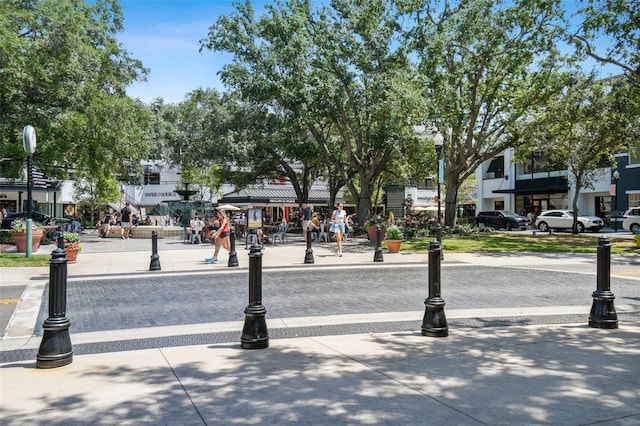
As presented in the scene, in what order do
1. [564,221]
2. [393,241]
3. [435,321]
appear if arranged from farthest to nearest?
[564,221] → [393,241] → [435,321]

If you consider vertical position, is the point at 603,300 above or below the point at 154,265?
above

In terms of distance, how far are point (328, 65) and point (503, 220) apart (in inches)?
915

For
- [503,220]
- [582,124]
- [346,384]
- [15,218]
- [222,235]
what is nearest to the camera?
[346,384]

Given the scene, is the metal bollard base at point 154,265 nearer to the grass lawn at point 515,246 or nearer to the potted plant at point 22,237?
the potted plant at point 22,237

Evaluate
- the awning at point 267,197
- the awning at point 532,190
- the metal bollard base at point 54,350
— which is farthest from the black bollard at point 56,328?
the awning at point 532,190

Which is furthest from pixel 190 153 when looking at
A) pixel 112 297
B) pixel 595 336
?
pixel 595 336

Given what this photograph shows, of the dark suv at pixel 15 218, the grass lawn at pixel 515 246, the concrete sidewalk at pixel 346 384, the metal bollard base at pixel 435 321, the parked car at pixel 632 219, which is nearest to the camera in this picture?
the concrete sidewalk at pixel 346 384

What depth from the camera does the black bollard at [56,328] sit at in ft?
16.8

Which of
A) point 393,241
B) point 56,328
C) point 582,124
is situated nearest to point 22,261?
point 56,328

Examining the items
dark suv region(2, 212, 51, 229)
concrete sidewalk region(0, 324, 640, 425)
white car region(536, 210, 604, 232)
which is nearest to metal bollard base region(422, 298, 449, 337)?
concrete sidewalk region(0, 324, 640, 425)

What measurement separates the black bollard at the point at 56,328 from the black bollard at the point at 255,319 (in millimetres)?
1796

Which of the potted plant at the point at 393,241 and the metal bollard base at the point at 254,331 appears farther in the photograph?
the potted plant at the point at 393,241

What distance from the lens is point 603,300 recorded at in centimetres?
686

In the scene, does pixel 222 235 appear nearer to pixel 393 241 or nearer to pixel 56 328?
pixel 393 241
